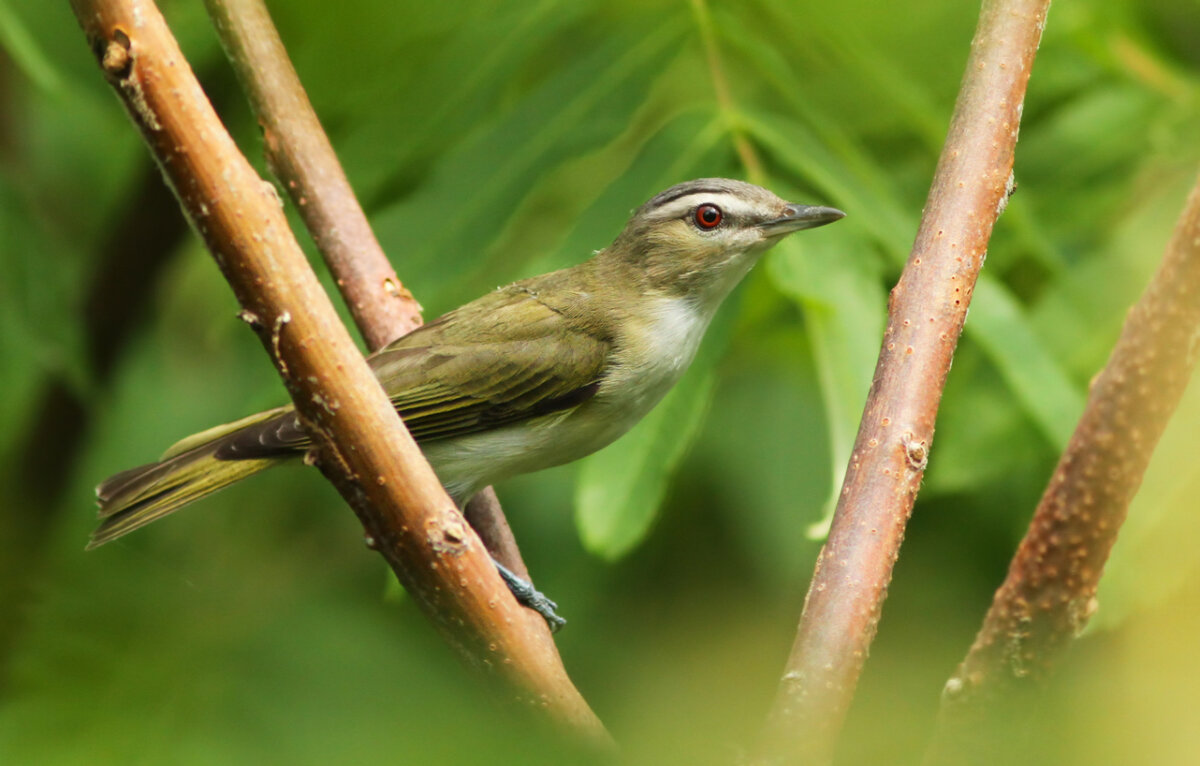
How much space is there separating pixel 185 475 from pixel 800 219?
2.09 meters

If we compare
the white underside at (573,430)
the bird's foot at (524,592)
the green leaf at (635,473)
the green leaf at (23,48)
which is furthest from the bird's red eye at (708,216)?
the green leaf at (23,48)

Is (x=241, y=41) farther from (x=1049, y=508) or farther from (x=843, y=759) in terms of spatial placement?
(x=843, y=759)

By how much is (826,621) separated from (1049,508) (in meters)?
0.49

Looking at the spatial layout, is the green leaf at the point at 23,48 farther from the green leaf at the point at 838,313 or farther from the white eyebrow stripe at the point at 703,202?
the green leaf at the point at 838,313

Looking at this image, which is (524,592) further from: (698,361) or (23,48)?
(23,48)

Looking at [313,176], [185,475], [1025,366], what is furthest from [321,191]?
[1025,366]

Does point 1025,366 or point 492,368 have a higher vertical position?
point 492,368

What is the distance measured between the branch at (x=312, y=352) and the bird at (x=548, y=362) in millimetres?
1324

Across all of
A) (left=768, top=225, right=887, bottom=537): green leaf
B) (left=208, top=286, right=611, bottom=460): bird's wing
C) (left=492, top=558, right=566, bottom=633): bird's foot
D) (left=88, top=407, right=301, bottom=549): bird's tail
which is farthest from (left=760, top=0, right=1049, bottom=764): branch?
(left=88, top=407, right=301, bottom=549): bird's tail

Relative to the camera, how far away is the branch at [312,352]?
1934 millimetres

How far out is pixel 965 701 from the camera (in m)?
1.91

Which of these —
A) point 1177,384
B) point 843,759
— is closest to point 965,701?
point 1177,384

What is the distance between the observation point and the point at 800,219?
11.2 feet

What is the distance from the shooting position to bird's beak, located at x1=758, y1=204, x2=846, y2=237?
3.35 m
